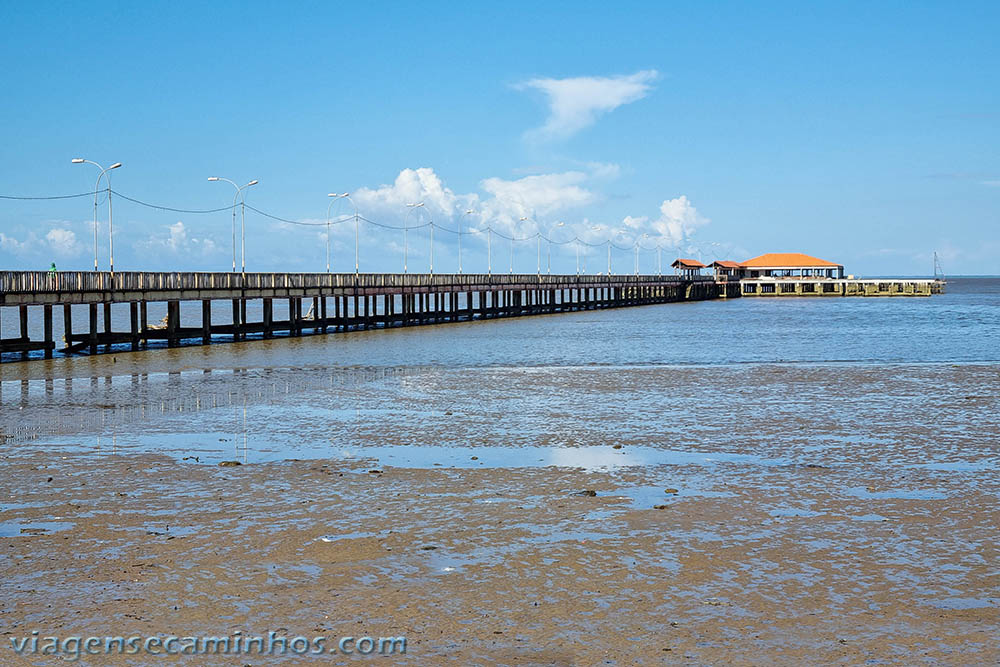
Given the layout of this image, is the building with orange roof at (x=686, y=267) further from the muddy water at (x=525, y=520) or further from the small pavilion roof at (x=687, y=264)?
the muddy water at (x=525, y=520)

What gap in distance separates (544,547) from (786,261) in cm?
17330

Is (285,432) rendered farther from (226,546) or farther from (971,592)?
(971,592)

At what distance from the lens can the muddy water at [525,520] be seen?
7.57 m

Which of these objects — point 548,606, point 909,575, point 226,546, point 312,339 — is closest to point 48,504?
point 226,546

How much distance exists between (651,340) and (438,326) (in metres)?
20.0

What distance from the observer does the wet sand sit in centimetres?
742

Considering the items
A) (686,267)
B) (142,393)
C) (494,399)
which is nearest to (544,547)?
(494,399)

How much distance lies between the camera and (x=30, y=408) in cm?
2142

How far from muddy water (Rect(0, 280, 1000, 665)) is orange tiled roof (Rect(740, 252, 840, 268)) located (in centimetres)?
15457

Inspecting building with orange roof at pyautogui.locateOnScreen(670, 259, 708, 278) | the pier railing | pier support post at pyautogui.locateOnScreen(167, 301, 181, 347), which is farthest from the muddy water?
building with orange roof at pyautogui.locateOnScreen(670, 259, 708, 278)

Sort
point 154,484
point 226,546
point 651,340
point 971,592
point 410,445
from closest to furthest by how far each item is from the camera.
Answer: point 971,592, point 226,546, point 154,484, point 410,445, point 651,340

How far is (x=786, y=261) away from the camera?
17525 cm

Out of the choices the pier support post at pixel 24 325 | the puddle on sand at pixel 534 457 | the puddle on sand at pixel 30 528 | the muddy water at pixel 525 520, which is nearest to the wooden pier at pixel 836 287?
the pier support post at pixel 24 325

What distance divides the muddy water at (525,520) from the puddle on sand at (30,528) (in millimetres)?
48
